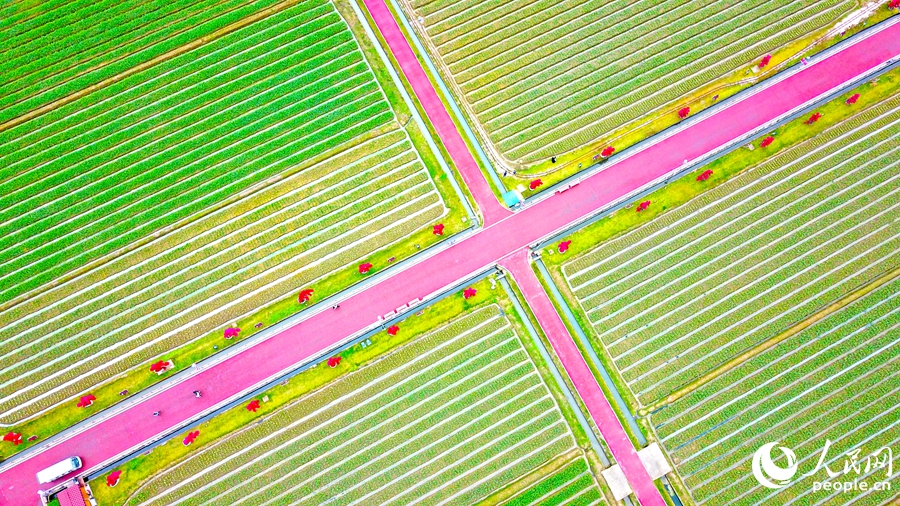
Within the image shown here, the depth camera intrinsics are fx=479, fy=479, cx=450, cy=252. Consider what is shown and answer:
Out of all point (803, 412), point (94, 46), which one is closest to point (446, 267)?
point (803, 412)

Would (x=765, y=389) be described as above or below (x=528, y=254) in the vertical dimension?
below

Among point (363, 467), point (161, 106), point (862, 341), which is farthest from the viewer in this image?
point (161, 106)

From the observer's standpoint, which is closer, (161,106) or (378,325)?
(378,325)

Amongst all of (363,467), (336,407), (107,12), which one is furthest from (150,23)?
(363,467)

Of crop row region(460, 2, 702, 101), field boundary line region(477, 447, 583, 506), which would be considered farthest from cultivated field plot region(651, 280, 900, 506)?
crop row region(460, 2, 702, 101)

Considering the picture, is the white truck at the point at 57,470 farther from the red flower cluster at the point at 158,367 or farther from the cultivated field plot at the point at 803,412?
the cultivated field plot at the point at 803,412

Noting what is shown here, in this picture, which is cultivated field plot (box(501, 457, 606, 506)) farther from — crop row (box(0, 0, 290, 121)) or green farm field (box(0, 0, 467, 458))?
crop row (box(0, 0, 290, 121))

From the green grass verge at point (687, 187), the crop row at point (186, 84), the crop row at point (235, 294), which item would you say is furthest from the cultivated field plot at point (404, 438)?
the crop row at point (186, 84)

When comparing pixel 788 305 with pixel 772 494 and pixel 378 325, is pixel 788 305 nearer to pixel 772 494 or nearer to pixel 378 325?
pixel 772 494
